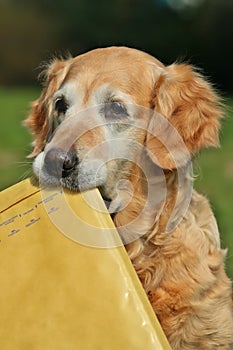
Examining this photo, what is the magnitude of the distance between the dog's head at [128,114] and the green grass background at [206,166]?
0.64ft

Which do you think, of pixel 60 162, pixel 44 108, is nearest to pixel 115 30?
pixel 44 108

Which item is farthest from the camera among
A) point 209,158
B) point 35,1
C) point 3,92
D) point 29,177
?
point 35,1

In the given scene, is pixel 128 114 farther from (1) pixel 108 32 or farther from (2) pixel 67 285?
(1) pixel 108 32

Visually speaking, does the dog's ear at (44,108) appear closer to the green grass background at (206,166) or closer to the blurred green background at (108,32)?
the green grass background at (206,166)

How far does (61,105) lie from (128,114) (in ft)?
1.26

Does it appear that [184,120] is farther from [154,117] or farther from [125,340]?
[125,340]

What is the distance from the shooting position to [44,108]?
454 cm

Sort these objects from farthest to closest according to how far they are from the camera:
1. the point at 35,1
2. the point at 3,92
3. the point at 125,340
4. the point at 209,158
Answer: the point at 35,1 → the point at 3,92 → the point at 209,158 → the point at 125,340

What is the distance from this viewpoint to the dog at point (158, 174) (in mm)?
3934

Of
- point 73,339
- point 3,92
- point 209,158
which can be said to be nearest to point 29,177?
point 73,339

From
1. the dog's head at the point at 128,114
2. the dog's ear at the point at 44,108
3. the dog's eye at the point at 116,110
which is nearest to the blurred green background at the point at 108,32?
the dog's ear at the point at 44,108

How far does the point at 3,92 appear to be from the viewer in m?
23.1

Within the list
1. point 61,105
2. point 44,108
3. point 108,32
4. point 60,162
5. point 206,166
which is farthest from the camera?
point 108,32

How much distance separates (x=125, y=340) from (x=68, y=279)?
0.38 meters
